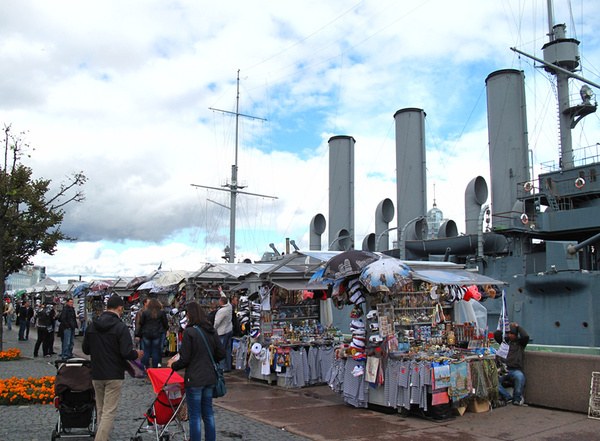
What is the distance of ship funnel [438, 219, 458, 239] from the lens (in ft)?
83.5

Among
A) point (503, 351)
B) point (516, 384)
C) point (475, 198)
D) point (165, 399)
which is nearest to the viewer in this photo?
point (165, 399)

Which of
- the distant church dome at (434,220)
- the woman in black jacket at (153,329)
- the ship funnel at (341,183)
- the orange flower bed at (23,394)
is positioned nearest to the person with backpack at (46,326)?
the woman in black jacket at (153,329)

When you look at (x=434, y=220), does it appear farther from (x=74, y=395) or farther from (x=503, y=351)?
(x=74, y=395)

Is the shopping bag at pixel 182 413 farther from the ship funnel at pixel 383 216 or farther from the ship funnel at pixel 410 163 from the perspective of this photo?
the ship funnel at pixel 410 163

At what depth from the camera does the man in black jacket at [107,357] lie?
17.3 ft

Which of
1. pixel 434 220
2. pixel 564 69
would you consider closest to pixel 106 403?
pixel 564 69

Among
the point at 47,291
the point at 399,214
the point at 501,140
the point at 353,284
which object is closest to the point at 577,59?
the point at 501,140

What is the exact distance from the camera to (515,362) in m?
8.75

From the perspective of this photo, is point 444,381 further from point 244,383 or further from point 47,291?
point 47,291

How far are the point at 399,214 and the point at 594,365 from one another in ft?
77.6

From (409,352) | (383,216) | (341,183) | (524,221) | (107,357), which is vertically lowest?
(409,352)

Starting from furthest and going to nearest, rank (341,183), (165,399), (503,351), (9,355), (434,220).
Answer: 1. (434,220)
2. (341,183)
3. (9,355)
4. (503,351)
5. (165,399)

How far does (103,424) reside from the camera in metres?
5.18

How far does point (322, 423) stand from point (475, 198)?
19169 mm
